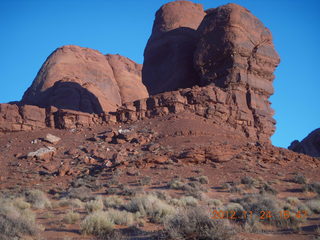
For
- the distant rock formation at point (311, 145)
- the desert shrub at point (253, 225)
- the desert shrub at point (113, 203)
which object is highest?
the distant rock formation at point (311, 145)

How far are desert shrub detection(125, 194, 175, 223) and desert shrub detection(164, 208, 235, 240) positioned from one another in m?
2.17

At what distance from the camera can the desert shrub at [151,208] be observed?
10.5m

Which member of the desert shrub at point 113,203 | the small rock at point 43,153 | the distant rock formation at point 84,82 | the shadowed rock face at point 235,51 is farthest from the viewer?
the distant rock formation at point 84,82

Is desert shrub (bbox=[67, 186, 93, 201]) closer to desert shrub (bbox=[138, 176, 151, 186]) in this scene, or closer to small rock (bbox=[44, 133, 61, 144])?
desert shrub (bbox=[138, 176, 151, 186])

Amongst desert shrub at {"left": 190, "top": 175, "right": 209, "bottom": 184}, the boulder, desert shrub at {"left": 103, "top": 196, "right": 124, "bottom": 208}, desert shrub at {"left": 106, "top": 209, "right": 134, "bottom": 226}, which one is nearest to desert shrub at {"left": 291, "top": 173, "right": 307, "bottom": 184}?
desert shrub at {"left": 190, "top": 175, "right": 209, "bottom": 184}

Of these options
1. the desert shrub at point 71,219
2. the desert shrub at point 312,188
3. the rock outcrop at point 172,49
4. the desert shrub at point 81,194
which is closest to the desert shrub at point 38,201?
the desert shrub at point 81,194

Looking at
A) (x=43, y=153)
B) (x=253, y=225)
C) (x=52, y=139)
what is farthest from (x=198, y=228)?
(x=52, y=139)

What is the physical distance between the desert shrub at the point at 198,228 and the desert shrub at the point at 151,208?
2171 mm

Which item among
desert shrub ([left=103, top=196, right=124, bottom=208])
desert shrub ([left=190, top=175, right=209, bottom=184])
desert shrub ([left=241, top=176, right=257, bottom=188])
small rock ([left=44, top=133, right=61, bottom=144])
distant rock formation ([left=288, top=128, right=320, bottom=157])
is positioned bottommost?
desert shrub ([left=103, top=196, right=124, bottom=208])

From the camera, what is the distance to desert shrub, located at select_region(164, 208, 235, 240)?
7.35 meters

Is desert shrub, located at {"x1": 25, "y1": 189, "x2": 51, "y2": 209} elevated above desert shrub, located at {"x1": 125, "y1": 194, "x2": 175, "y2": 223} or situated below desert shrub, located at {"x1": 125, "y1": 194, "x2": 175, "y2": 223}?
above

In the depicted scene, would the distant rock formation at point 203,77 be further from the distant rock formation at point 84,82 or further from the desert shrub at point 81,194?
the desert shrub at point 81,194

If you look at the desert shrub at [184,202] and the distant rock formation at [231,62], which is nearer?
the desert shrub at [184,202]

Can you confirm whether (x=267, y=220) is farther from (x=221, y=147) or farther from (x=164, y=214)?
(x=221, y=147)
